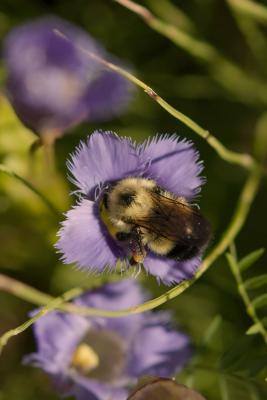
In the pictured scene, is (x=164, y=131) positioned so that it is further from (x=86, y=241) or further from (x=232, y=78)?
(x=86, y=241)

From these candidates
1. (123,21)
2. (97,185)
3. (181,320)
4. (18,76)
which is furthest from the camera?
(123,21)

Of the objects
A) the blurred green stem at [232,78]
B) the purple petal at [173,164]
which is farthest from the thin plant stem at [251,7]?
the purple petal at [173,164]

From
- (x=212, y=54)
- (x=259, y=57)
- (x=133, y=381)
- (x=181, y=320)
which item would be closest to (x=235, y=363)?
(x=133, y=381)

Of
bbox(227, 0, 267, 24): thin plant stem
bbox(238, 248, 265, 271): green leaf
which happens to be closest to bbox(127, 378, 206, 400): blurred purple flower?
bbox(238, 248, 265, 271): green leaf

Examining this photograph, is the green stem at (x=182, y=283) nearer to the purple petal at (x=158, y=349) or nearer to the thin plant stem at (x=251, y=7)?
the purple petal at (x=158, y=349)

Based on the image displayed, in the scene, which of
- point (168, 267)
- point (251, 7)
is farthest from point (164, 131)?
point (168, 267)

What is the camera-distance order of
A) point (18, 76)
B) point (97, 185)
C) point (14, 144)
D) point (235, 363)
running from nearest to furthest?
point (97, 185)
point (235, 363)
point (18, 76)
point (14, 144)

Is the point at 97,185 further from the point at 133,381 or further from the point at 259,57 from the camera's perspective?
the point at 259,57
